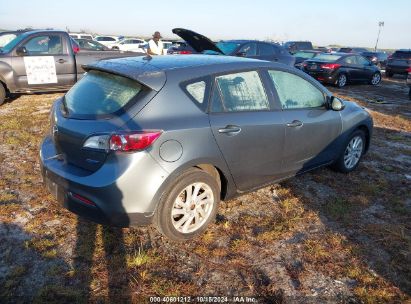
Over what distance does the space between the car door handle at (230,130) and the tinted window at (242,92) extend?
0.56 ft

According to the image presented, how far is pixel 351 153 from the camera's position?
5074 mm

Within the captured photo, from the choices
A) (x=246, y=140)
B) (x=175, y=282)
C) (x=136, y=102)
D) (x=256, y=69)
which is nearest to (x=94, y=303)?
(x=175, y=282)

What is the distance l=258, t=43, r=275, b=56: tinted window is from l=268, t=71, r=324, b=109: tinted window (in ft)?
29.6

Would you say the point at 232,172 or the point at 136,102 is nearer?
the point at 136,102

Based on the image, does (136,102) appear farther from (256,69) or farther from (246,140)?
(256,69)

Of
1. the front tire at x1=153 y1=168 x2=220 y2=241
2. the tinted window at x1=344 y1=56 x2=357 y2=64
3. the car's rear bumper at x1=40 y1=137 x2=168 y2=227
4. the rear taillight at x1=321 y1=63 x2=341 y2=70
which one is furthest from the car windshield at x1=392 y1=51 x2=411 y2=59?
the car's rear bumper at x1=40 y1=137 x2=168 y2=227

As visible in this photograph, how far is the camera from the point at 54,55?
28.9ft

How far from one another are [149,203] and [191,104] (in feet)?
2.99

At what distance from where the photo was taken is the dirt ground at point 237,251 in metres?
2.76

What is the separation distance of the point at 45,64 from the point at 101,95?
6.50 meters

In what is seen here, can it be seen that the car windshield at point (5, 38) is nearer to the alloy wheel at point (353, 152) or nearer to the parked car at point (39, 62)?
the parked car at point (39, 62)

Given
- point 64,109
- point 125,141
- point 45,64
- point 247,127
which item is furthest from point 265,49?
point 125,141

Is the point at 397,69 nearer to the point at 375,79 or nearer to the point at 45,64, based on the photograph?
the point at 375,79

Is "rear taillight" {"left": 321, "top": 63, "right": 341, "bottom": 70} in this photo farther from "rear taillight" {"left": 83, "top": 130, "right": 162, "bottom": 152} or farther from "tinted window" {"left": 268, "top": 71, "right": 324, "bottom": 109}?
"rear taillight" {"left": 83, "top": 130, "right": 162, "bottom": 152}
